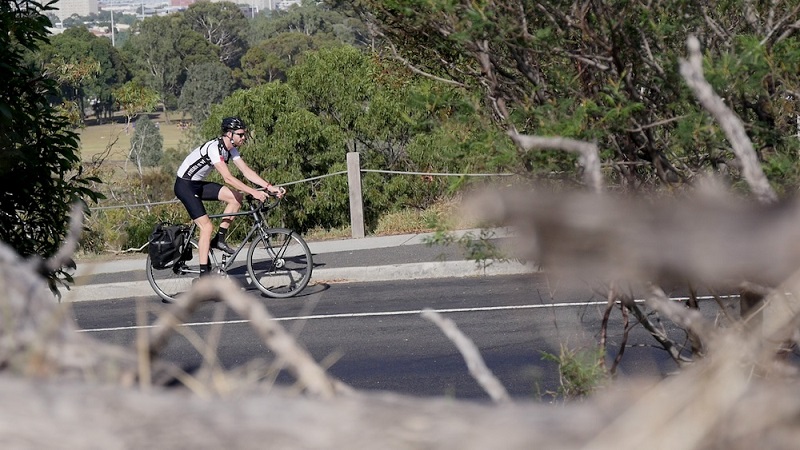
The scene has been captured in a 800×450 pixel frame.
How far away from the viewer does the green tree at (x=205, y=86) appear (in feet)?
198

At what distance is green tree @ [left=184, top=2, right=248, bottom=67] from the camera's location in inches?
3339

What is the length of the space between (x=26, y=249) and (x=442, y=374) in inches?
133

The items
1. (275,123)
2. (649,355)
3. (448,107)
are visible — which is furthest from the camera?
(275,123)

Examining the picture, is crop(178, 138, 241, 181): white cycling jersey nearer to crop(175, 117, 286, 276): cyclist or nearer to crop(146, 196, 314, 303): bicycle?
crop(175, 117, 286, 276): cyclist

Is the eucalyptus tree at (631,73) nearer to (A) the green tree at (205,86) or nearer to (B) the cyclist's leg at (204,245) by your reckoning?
(B) the cyclist's leg at (204,245)

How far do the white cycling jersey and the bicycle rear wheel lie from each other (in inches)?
39.9

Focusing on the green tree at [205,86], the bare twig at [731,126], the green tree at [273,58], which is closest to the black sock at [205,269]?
the bare twig at [731,126]

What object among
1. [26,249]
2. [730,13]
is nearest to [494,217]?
[730,13]

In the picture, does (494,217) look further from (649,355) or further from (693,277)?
(649,355)

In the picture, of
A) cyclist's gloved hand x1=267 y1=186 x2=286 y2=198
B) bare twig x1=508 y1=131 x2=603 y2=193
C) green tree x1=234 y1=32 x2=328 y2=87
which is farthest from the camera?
green tree x1=234 y1=32 x2=328 y2=87

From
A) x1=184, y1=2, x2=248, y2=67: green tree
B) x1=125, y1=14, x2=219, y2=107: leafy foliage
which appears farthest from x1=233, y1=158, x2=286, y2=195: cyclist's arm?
x1=184, y1=2, x2=248, y2=67: green tree

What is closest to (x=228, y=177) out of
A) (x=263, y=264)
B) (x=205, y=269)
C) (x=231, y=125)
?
(x=231, y=125)

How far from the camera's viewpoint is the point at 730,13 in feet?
16.4

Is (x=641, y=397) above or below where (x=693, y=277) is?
below
